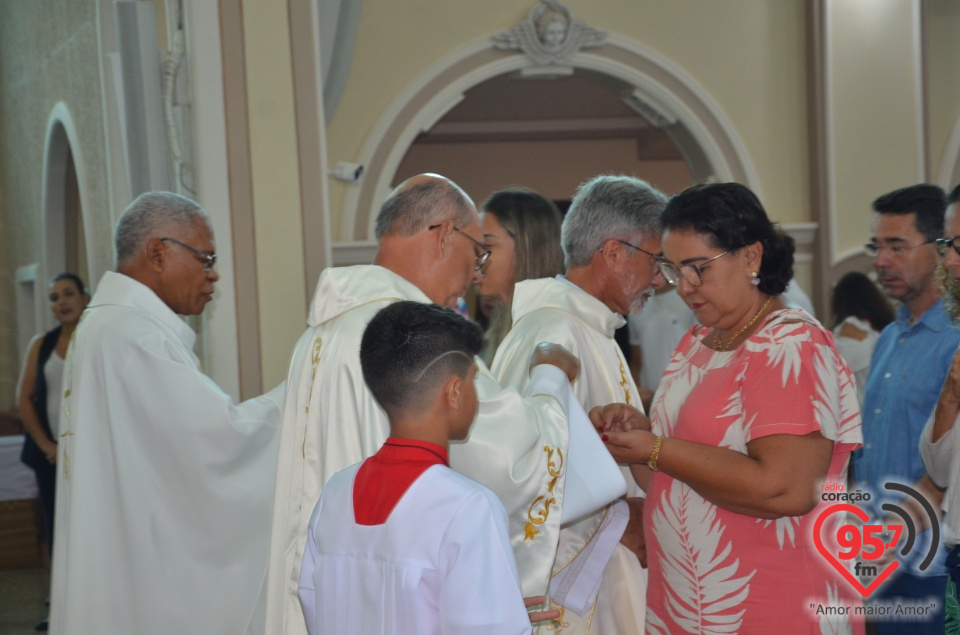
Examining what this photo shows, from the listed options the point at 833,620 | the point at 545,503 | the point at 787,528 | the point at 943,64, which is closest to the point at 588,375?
the point at 545,503

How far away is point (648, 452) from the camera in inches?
82.4

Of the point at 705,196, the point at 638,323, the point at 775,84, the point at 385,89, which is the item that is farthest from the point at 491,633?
the point at 775,84

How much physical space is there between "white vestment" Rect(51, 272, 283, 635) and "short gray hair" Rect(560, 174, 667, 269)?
3.26 ft

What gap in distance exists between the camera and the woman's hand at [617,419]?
229 cm

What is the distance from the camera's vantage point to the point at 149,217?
123 inches

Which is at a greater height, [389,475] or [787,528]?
[389,475]

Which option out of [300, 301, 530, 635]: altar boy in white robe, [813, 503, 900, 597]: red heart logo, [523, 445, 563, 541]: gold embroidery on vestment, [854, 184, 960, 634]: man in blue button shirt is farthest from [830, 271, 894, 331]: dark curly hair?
[300, 301, 530, 635]: altar boy in white robe

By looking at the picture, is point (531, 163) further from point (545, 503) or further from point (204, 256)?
point (545, 503)

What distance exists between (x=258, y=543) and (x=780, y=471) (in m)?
1.73

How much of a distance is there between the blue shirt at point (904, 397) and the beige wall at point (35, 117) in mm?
4260

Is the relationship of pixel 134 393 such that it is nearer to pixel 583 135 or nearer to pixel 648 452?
pixel 648 452

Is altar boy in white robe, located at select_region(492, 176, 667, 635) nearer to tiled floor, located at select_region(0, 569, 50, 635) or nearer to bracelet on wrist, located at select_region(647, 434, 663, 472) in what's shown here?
bracelet on wrist, located at select_region(647, 434, 663, 472)

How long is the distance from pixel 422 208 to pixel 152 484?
1.33 meters

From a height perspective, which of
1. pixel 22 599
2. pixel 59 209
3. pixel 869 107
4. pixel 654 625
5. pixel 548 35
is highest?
pixel 548 35
